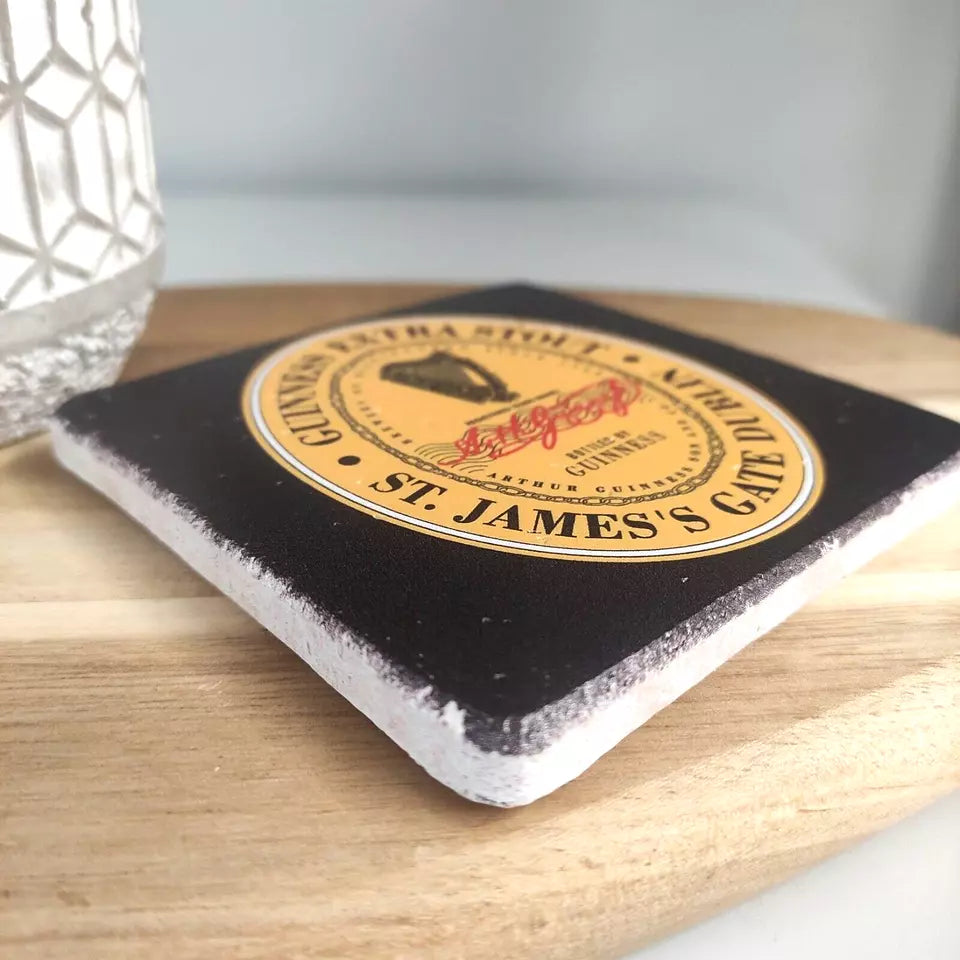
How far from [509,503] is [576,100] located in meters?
0.50

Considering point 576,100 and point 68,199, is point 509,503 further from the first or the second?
point 576,100

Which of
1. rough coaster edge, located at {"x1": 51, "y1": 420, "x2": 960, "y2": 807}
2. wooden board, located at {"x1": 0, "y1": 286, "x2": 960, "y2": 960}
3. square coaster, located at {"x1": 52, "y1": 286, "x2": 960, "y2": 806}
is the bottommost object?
wooden board, located at {"x1": 0, "y1": 286, "x2": 960, "y2": 960}

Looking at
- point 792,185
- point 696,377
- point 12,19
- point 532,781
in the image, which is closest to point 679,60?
point 792,185

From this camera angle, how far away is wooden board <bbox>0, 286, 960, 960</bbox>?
0.22m

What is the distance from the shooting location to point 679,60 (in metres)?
0.72

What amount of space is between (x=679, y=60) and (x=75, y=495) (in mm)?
558

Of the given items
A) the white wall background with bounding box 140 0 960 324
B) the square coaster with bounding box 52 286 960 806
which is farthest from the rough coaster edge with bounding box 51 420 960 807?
the white wall background with bounding box 140 0 960 324

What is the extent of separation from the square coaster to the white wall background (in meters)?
0.32

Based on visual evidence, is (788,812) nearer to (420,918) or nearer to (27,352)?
(420,918)

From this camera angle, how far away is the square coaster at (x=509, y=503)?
0.82 feet

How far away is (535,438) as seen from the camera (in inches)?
14.4
